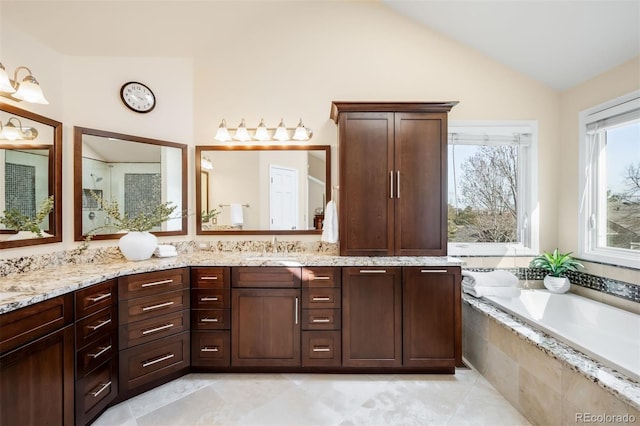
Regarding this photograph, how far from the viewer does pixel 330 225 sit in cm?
258

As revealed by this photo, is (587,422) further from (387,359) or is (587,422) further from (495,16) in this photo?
(495,16)

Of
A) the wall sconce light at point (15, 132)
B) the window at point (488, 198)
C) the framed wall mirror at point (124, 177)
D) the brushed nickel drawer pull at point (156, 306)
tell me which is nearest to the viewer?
the wall sconce light at point (15, 132)

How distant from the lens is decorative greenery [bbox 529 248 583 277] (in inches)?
104

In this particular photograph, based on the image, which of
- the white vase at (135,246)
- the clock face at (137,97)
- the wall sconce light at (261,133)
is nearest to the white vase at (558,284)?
the wall sconce light at (261,133)

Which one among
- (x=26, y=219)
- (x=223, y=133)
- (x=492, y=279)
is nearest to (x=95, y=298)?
(x=26, y=219)

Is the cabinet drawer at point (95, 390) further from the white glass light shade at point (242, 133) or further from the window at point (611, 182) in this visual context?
the window at point (611, 182)

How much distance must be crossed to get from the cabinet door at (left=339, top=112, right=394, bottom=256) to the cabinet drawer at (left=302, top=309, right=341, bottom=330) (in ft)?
1.56

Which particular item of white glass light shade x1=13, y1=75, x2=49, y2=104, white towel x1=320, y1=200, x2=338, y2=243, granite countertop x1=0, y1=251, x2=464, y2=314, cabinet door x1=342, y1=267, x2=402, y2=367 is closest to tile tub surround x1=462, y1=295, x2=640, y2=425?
granite countertop x1=0, y1=251, x2=464, y2=314

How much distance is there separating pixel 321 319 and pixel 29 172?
2317 mm

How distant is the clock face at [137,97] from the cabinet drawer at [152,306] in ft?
5.43

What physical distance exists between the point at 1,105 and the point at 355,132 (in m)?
2.38

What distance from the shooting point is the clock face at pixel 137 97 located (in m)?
2.52

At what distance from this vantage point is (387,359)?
2.23 m

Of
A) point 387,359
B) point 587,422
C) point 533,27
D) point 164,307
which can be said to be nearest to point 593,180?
point 533,27
